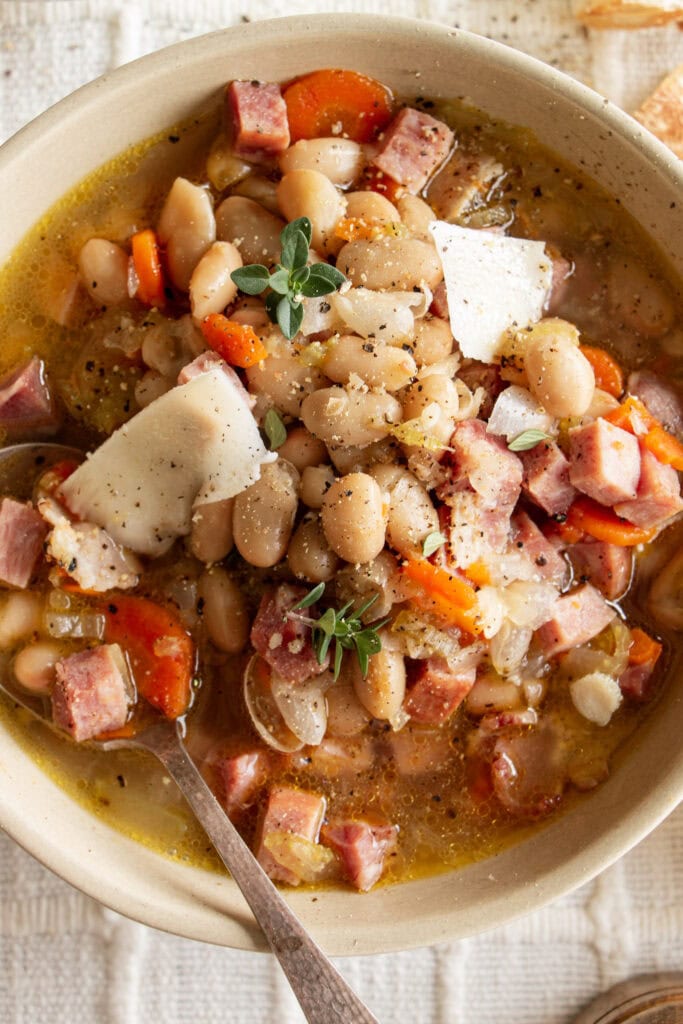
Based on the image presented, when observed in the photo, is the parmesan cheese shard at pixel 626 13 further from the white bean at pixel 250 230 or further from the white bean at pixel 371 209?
the white bean at pixel 250 230

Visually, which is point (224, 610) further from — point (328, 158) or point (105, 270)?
point (328, 158)

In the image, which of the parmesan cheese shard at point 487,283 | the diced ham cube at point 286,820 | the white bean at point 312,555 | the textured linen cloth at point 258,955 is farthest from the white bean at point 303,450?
the textured linen cloth at point 258,955

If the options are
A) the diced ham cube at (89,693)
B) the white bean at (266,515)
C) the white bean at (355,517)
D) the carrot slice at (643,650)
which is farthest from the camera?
the carrot slice at (643,650)

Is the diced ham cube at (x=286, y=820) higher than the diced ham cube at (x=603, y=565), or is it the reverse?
the diced ham cube at (x=603, y=565)

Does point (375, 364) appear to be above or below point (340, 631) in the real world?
above

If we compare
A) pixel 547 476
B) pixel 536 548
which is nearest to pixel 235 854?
pixel 536 548

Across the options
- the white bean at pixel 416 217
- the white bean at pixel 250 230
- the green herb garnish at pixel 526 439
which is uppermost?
the white bean at pixel 416 217

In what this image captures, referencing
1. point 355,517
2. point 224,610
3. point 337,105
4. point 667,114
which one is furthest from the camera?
point 667,114
